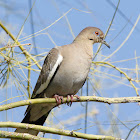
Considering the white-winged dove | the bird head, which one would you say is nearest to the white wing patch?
the white-winged dove

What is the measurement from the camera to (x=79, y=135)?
6.50 feet

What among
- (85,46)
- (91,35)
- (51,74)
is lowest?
(51,74)

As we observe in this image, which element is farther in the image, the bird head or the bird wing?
A: the bird head

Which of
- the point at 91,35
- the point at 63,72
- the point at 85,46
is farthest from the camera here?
the point at 91,35

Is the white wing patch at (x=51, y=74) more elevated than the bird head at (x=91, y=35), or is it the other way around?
the bird head at (x=91, y=35)

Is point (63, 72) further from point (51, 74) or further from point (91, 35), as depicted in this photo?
point (91, 35)

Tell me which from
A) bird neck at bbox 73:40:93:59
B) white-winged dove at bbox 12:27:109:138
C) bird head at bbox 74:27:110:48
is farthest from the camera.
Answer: bird head at bbox 74:27:110:48

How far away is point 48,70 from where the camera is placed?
126 inches

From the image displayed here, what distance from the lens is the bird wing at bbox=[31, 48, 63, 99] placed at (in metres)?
3.20

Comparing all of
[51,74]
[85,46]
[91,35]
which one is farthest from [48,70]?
[91,35]

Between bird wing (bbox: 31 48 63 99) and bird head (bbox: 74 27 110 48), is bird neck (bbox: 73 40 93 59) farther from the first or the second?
bird wing (bbox: 31 48 63 99)

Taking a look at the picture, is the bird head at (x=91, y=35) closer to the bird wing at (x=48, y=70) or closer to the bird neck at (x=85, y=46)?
the bird neck at (x=85, y=46)

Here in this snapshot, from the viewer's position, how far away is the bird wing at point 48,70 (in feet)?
10.5

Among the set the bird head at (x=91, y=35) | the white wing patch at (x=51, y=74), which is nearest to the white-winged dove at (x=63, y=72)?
the white wing patch at (x=51, y=74)
